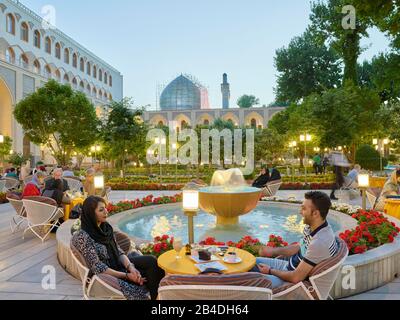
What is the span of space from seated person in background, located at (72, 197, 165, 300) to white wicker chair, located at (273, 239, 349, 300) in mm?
1227

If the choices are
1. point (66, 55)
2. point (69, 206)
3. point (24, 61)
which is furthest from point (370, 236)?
point (66, 55)

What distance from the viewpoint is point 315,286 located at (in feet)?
9.78

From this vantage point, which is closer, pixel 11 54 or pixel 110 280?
pixel 110 280

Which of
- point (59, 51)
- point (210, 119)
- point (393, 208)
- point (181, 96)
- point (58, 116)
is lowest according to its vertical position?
point (393, 208)

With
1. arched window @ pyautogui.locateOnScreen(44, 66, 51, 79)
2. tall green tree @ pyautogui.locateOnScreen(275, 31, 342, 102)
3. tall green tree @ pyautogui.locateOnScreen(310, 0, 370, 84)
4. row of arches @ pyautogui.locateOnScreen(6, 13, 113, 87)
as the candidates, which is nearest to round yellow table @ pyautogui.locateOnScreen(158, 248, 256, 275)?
tall green tree @ pyautogui.locateOnScreen(310, 0, 370, 84)

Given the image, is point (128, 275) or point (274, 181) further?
point (274, 181)

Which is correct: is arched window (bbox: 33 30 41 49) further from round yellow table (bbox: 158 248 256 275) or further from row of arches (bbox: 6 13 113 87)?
round yellow table (bbox: 158 248 256 275)

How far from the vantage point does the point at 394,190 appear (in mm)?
7754

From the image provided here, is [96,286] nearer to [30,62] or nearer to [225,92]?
[30,62]

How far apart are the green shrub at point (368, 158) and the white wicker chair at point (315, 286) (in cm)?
2463

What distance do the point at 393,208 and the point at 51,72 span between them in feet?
127

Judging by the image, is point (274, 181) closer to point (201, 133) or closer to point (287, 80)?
point (201, 133)

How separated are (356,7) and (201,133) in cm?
1550
